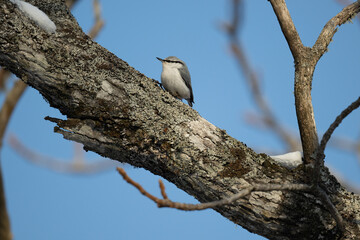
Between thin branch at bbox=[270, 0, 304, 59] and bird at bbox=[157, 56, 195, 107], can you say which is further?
bird at bbox=[157, 56, 195, 107]

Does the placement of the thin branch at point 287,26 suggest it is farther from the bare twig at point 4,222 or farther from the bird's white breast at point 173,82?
the bare twig at point 4,222

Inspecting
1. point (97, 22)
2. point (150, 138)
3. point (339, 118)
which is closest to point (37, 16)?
point (150, 138)

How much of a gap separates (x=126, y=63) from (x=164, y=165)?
67 centimetres

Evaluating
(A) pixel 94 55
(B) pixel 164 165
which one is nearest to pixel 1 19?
(A) pixel 94 55

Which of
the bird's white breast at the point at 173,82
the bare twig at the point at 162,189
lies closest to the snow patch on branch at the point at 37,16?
the bare twig at the point at 162,189

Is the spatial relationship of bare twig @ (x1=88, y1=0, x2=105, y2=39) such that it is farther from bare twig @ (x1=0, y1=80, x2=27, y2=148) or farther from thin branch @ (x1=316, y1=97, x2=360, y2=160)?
thin branch @ (x1=316, y1=97, x2=360, y2=160)

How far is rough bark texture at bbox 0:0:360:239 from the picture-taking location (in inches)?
75.8

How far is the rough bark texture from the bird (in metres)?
2.24

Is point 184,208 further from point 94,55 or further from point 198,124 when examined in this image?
point 94,55

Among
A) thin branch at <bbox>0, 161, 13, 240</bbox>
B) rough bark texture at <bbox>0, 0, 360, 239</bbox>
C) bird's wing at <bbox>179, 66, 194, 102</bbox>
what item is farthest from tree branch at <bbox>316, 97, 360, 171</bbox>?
bird's wing at <bbox>179, 66, 194, 102</bbox>

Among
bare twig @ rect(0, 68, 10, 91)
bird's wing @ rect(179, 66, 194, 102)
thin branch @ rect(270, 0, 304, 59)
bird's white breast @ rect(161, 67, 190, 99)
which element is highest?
bird's wing @ rect(179, 66, 194, 102)

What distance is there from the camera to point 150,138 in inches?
77.7

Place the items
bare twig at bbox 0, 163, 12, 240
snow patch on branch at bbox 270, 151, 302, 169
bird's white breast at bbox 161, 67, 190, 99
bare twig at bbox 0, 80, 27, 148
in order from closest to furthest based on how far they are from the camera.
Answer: snow patch on branch at bbox 270, 151, 302, 169 < bare twig at bbox 0, 163, 12, 240 < bare twig at bbox 0, 80, 27, 148 < bird's white breast at bbox 161, 67, 190, 99

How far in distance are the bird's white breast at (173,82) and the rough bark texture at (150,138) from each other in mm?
2233
